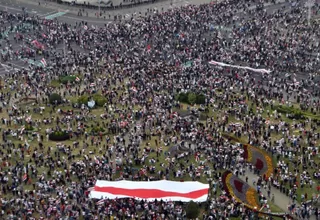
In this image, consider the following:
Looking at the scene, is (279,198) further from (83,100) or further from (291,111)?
(83,100)

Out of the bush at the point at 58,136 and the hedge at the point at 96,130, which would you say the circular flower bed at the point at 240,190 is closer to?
the hedge at the point at 96,130

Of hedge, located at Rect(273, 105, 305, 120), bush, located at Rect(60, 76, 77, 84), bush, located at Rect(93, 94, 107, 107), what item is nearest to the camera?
hedge, located at Rect(273, 105, 305, 120)

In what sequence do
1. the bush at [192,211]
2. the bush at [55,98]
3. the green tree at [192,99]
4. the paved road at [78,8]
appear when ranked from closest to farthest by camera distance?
1. the bush at [192,211]
2. the green tree at [192,99]
3. the bush at [55,98]
4. the paved road at [78,8]

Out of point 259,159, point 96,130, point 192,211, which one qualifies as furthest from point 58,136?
point 192,211

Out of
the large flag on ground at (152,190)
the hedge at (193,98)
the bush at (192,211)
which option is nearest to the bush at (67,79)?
the hedge at (193,98)

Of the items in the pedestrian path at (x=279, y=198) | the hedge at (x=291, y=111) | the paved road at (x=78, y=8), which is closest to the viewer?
the pedestrian path at (x=279, y=198)

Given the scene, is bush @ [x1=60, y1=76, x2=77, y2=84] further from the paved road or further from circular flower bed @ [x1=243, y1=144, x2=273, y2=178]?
circular flower bed @ [x1=243, y1=144, x2=273, y2=178]

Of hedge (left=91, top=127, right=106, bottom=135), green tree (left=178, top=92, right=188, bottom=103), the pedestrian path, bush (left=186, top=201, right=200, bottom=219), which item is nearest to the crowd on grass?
hedge (left=91, top=127, right=106, bottom=135)
